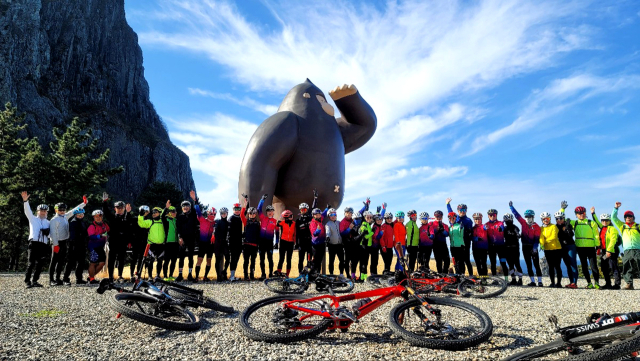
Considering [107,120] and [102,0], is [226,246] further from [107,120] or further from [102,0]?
[102,0]

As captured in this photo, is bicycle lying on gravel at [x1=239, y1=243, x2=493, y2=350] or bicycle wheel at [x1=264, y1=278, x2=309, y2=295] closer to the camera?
bicycle lying on gravel at [x1=239, y1=243, x2=493, y2=350]

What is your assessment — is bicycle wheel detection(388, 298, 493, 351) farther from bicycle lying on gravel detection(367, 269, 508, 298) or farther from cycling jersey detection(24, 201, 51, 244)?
cycling jersey detection(24, 201, 51, 244)

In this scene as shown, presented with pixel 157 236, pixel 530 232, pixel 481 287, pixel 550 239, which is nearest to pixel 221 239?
pixel 157 236

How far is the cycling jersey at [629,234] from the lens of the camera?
893 cm

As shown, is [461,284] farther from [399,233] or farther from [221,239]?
[221,239]

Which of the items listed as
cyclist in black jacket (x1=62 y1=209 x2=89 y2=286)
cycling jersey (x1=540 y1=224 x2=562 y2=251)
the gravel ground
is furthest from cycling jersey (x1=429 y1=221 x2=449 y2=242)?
cyclist in black jacket (x1=62 y1=209 x2=89 y2=286)

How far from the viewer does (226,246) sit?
31.8 ft

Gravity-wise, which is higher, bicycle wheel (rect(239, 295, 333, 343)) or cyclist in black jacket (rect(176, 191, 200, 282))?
cyclist in black jacket (rect(176, 191, 200, 282))

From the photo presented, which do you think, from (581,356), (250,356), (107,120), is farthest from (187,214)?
(107,120)

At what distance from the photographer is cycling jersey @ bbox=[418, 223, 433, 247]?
10.2 meters

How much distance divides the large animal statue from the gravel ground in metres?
6.19

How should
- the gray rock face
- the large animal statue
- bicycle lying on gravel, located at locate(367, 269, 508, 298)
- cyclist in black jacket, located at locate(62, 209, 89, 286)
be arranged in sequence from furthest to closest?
the gray rock face, the large animal statue, cyclist in black jacket, located at locate(62, 209, 89, 286), bicycle lying on gravel, located at locate(367, 269, 508, 298)

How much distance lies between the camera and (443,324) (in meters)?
4.02

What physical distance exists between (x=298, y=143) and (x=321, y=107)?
6.55ft
